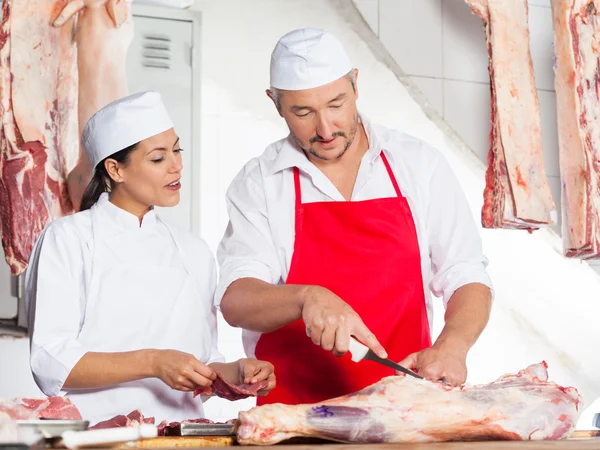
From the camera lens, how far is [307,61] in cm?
253

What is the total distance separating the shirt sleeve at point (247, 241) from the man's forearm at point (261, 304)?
0.05m

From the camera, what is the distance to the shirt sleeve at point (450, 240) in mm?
2525

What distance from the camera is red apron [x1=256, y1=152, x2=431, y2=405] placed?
100 inches

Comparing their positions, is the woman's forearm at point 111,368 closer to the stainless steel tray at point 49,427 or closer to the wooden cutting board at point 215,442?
the wooden cutting board at point 215,442

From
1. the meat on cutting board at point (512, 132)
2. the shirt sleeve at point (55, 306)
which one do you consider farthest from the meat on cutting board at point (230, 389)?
the meat on cutting board at point (512, 132)

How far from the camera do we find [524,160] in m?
3.80

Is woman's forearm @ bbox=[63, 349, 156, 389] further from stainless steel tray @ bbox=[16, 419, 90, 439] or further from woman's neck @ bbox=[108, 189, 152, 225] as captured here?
stainless steel tray @ bbox=[16, 419, 90, 439]

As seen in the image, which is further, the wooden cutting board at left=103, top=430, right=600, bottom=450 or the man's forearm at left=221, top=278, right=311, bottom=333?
the man's forearm at left=221, top=278, right=311, bottom=333

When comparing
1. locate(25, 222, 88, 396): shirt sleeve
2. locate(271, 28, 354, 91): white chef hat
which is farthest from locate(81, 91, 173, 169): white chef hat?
locate(271, 28, 354, 91): white chef hat

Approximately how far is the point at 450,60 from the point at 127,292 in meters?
2.55

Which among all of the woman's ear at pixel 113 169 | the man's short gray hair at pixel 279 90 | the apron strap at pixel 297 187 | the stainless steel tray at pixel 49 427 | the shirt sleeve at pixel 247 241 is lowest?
the stainless steel tray at pixel 49 427

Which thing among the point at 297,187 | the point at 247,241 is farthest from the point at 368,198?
the point at 247,241

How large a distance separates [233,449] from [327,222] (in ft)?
3.72

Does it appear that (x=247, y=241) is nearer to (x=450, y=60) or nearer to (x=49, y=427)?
(x=49, y=427)
